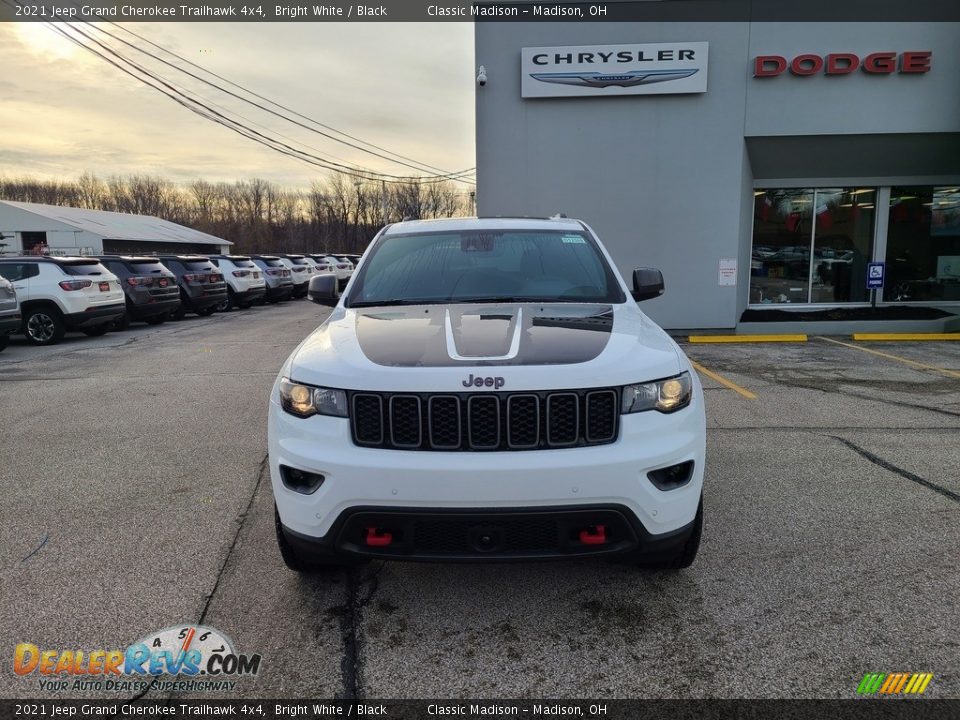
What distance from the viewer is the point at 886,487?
4516mm

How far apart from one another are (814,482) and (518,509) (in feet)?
9.91

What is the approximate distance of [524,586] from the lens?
3219mm

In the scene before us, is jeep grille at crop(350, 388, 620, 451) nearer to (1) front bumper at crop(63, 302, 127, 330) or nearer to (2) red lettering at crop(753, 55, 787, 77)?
(2) red lettering at crop(753, 55, 787, 77)

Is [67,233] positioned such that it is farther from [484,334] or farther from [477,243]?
[484,334]

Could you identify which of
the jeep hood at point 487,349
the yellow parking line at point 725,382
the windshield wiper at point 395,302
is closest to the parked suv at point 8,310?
the windshield wiper at point 395,302

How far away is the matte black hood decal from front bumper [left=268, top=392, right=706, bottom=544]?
0.38 m

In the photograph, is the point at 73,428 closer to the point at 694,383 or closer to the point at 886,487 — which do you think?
the point at 694,383

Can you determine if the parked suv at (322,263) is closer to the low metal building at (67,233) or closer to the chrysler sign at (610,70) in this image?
the low metal building at (67,233)

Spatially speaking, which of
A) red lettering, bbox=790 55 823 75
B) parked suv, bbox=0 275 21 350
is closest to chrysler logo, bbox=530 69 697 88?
red lettering, bbox=790 55 823 75

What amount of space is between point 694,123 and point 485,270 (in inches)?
392

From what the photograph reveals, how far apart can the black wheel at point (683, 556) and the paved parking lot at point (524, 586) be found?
102mm

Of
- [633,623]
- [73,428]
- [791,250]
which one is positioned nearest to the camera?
[633,623]

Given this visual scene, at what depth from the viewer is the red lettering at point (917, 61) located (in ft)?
39.8

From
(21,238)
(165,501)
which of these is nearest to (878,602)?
(165,501)
